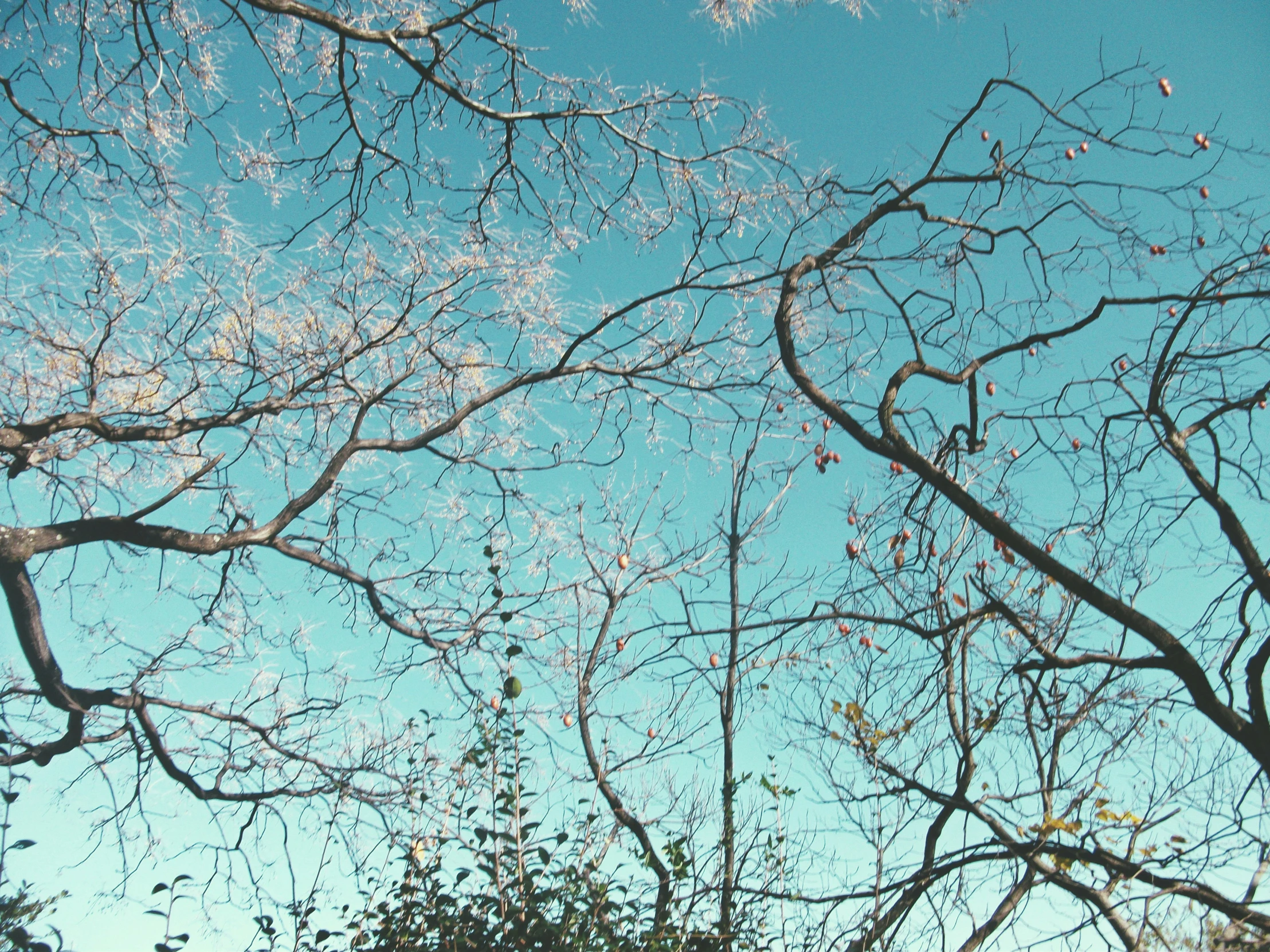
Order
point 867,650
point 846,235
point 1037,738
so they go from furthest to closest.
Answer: point 1037,738, point 867,650, point 846,235

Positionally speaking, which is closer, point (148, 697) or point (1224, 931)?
point (1224, 931)

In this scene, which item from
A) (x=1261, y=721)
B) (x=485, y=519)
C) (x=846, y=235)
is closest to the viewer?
(x=1261, y=721)

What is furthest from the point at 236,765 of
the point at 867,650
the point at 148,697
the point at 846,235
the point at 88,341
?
the point at 846,235

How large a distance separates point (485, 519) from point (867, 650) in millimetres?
2911

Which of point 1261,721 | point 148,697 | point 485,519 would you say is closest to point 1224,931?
point 1261,721

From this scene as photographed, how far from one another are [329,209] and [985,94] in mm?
3525

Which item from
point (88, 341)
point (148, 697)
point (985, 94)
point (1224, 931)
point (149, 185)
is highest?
point (149, 185)

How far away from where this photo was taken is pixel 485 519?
20.2 feet

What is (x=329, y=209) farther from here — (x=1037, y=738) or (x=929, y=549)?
(x=1037, y=738)

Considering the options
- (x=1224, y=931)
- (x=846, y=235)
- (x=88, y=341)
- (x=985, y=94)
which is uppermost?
(x=88, y=341)

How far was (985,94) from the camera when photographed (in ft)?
11.9

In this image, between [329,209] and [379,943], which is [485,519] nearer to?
[329,209]

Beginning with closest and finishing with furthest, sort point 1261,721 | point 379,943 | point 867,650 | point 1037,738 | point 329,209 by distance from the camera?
1. point 1261,721
2. point 379,943
3. point 329,209
4. point 867,650
5. point 1037,738

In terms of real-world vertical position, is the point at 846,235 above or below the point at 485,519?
below
